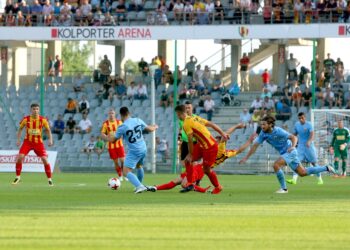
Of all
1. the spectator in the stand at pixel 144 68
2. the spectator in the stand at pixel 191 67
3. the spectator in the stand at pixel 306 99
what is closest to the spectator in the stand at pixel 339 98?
the spectator in the stand at pixel 306 99

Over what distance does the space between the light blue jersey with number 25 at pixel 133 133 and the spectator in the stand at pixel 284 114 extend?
20.9 meters

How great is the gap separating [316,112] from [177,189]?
55.4ft

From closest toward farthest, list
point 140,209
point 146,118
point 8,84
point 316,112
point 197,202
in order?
point 140,209, point 197,202, point 316,112, point 146,118, point 8,84

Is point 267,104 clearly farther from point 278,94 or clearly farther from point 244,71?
point 244,71

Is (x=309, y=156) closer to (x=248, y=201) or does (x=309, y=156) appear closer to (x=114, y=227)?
(x=248, y=201)

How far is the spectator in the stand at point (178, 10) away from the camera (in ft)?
162

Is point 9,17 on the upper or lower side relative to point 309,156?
upper

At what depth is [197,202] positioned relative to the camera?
2067 centimetres

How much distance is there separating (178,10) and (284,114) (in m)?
7.45

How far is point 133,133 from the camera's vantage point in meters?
24.5

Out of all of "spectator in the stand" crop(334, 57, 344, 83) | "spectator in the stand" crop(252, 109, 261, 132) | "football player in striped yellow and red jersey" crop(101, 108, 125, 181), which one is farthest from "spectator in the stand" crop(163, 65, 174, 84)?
"football player in striped yellow and red jersey" crop(101, 108, 125, 181)

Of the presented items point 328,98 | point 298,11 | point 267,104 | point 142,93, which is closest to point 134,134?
point 267,104

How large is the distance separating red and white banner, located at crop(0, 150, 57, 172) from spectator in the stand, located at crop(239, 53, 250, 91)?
1102 centimetres

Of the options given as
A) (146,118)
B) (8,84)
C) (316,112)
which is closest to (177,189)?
(316,112)
